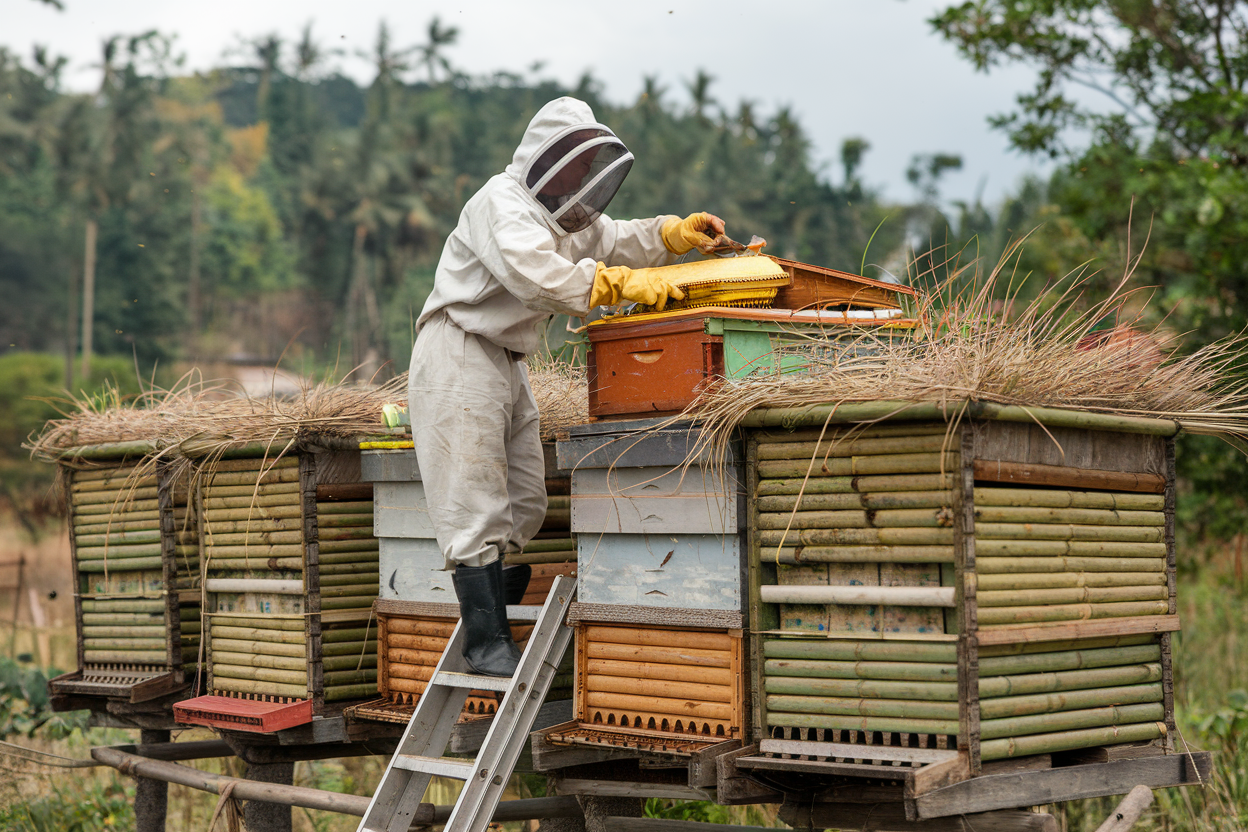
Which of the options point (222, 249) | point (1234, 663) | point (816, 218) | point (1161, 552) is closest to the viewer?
point (1161, 552)

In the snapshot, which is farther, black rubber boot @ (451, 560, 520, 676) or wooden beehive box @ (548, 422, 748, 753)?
black rubber boot @ (451, 560, 520, 676)

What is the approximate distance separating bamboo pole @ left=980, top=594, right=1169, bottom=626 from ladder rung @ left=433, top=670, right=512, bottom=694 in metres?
1.84

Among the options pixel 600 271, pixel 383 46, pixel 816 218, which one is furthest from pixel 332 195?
pixel 600 271

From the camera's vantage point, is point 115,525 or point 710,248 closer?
point 710,248

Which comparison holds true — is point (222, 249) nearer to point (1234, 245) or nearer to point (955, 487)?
point (1234, 245)

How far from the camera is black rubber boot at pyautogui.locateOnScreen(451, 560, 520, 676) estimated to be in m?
4.83

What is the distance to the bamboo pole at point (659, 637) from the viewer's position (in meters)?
4.21

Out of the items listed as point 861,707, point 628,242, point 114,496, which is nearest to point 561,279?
point 628,242

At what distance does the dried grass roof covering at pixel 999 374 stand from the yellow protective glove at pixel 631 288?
1.48 ft

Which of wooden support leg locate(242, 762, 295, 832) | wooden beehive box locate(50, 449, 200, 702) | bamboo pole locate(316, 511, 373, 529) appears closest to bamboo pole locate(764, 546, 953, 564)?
bamboo pole locate(316, 511, 373, 529)

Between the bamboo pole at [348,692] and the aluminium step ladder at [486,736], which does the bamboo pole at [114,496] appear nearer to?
the bamboo pole at [348,692]

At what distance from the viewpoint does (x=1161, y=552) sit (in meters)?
4.47

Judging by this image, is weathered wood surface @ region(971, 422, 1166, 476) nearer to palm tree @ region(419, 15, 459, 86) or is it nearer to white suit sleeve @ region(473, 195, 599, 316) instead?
white suit sleeve @ region(473, 195, 599, 316)

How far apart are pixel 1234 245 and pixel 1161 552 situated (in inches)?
215
